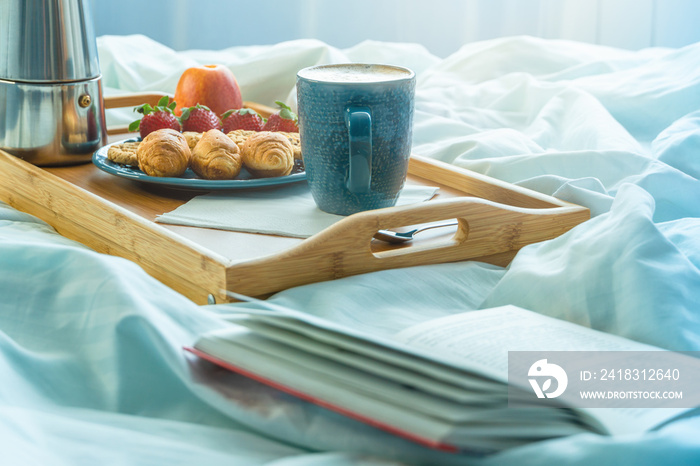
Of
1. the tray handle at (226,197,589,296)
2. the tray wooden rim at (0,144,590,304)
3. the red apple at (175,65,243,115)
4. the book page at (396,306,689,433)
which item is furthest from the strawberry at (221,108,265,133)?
the book page at (396,306,689,433)

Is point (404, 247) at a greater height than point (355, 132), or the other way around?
point (355, 132)

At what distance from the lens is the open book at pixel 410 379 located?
14.0 inches

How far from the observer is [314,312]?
1.89 ft

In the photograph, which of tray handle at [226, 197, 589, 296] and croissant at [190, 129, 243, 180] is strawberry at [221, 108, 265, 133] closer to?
croissant at [190, 129, 243, 180]

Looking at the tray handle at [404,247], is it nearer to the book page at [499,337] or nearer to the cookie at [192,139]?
the book page at [499,337]

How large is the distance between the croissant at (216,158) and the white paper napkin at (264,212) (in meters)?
0.02

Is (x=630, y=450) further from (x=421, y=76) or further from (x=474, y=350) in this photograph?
(x=421, y=76)

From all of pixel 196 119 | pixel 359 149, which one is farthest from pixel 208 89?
pixel 359 149

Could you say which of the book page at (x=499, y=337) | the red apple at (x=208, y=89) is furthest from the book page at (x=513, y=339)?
the red apple at (x=208, y=89)

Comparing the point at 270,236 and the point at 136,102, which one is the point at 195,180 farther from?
the point at 136,102

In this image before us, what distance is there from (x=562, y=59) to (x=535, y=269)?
1100mm

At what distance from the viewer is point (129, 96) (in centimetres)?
131

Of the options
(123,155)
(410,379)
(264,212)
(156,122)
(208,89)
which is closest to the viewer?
(410,379)

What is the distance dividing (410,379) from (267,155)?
502 millimetres
